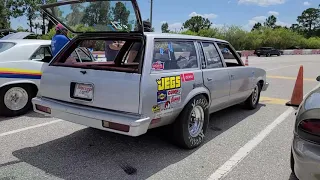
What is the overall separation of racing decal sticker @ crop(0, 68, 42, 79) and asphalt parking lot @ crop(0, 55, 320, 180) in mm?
770

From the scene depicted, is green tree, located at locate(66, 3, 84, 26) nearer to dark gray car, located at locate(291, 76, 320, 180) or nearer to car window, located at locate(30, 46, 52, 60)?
car window, located at locate(30, 46, 52, 60)

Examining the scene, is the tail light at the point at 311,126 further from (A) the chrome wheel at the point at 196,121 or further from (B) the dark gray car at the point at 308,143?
(A) the chrome wheel at the point at 196,121

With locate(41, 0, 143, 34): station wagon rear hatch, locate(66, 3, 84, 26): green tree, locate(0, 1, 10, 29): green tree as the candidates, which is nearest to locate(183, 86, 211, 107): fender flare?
locate(41, 0, 143, 34): station wagon rear hatch

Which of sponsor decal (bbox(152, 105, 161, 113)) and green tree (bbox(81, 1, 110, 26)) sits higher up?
green tree (bbox(81, 1, 110, 26))

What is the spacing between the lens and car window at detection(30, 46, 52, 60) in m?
5.91

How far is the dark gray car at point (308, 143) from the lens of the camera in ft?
8.25

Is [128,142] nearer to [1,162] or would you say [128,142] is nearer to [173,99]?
[173,99]

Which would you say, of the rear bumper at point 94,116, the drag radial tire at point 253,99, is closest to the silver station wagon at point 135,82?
the rear bumper at point 94,116

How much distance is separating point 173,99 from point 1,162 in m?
2.19

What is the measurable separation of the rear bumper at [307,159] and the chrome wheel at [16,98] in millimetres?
4880

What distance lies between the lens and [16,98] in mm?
5621

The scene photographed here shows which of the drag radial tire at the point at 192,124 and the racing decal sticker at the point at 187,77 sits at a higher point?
the racing decal sticker at the point at 187,77

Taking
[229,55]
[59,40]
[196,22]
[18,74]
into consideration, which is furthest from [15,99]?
[196,22]

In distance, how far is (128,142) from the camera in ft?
14.2
